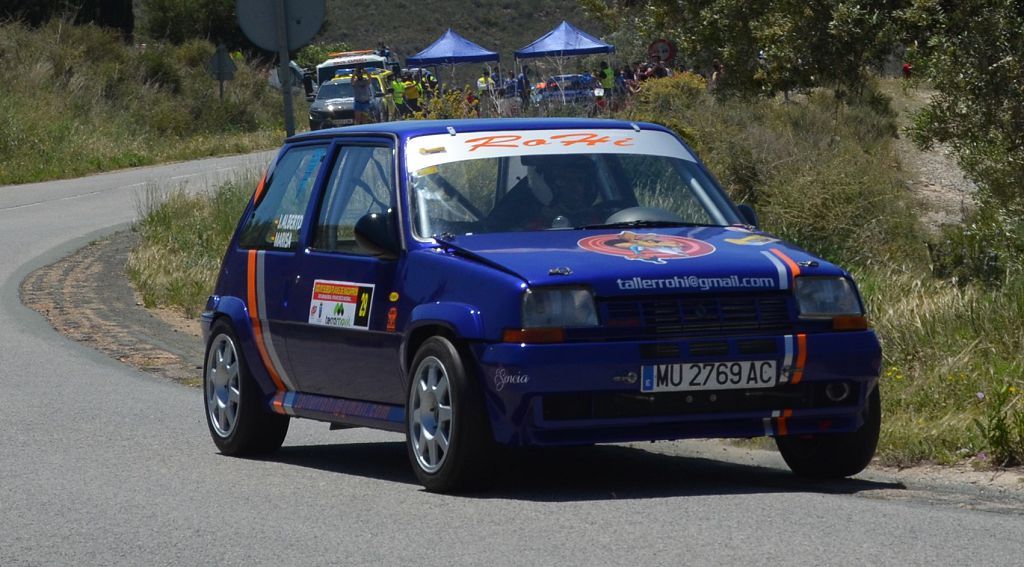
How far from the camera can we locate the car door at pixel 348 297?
7816mm

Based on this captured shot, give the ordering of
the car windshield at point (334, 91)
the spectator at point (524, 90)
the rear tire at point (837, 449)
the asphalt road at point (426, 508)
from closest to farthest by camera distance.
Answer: the asphalt road at point (426, 508), the rear tire at point (837, 449), the spectator at point (524, 90), the car windshield at point (334, 91)

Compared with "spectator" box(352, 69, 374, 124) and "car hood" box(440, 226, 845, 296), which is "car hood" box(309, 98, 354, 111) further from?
"car hood" box(440, 226, 845, 296)

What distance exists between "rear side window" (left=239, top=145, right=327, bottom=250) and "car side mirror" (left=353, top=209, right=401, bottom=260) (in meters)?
0.98

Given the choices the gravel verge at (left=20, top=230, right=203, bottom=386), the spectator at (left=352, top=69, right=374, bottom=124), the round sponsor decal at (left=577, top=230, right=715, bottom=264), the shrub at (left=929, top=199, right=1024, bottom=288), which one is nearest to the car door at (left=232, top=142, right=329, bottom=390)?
the round sponsor decal at (left=577, top=230, right=715, bottom=264)

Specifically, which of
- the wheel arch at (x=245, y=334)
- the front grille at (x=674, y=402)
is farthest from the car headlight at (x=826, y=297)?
the wheel arch at (x=245, y=334)

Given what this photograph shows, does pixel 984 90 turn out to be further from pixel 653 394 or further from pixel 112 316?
pixel 653 394

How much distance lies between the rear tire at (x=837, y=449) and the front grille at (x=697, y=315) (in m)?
0.65

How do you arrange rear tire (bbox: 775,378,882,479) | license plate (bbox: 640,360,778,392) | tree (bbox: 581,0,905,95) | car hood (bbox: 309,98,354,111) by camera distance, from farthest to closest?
1. car hood (bbox: 309,98,354,111)
2. tree (bbox: 581,0,905,95)
3. rear tire (bbox: 775,378,882,479)
4. license plate (bbox: 640,360,778,392)

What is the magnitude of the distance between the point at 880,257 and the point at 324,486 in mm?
10510

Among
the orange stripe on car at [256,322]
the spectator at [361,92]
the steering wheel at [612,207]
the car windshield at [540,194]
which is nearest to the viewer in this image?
the car windshield at [540,194]

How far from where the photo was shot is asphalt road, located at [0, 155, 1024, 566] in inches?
240

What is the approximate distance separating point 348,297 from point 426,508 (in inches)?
53.6

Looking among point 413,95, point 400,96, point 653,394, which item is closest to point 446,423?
point 653,394

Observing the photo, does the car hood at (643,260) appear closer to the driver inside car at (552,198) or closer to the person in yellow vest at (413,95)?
the driver inside car at (552,198)
